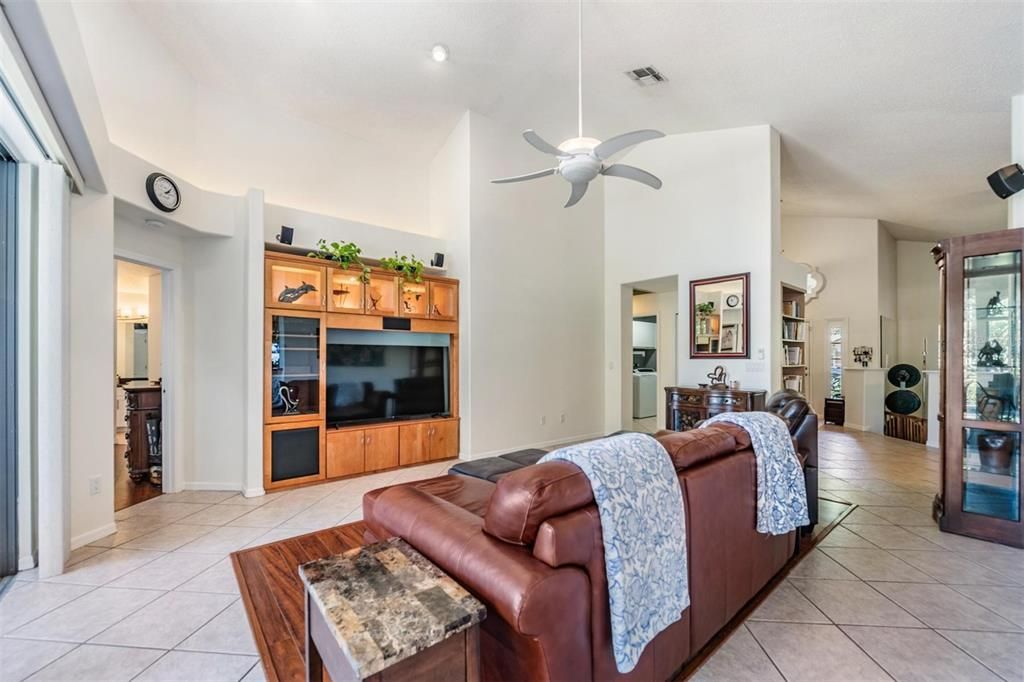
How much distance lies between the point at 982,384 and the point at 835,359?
551cm

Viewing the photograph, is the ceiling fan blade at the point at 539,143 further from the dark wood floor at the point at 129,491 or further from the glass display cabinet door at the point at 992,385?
the dark wood floor at the point at 129,491

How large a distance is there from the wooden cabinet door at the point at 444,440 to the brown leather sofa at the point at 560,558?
10.1 ft

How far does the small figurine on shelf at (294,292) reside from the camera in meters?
4.16

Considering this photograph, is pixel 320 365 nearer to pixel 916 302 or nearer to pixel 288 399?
pixel 288 399

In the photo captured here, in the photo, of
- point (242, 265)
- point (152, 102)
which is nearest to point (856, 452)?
point (242, 265)

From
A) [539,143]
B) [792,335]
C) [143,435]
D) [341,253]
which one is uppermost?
[539,143]

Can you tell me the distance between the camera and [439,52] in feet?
12.6

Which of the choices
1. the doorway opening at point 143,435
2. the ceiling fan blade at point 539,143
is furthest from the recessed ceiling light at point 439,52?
the doorway opening at point 143,435

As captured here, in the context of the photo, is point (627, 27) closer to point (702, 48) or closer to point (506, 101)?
point (702, 48)

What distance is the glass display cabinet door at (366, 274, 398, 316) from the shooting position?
4672 millimetres

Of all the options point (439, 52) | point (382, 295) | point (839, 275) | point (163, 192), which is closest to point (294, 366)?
point (382, 295)

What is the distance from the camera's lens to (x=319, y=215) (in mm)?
4480

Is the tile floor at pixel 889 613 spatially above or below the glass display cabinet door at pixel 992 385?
below

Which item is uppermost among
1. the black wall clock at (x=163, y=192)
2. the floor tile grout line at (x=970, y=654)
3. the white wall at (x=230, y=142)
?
the white wall at (x=230, y=142)
